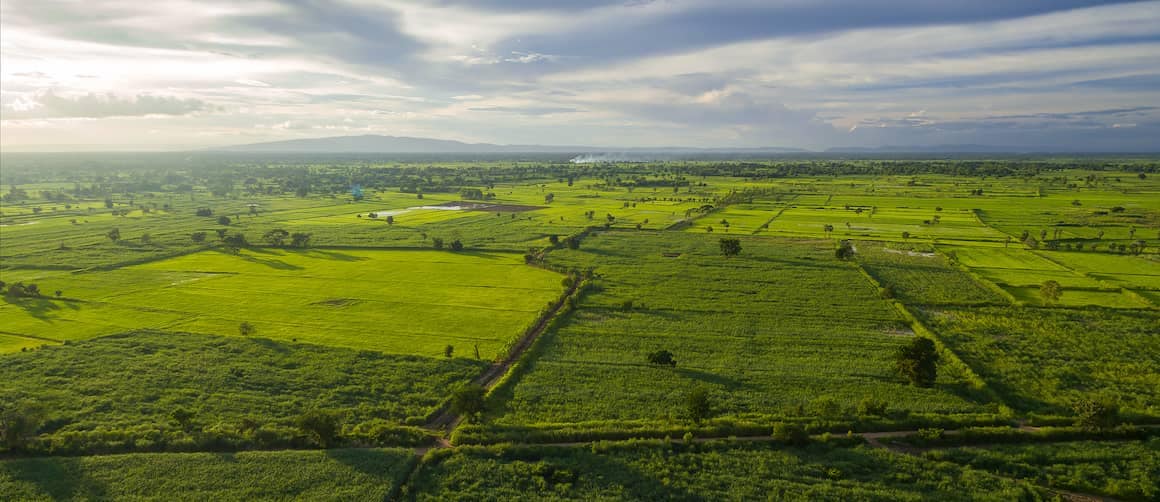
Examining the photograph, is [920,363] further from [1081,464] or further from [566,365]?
[566,365]

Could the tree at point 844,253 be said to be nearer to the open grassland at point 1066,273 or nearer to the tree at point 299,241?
the open grassland at point 1066,273

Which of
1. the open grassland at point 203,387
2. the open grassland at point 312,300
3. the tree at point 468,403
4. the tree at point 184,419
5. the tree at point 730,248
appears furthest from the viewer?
the tree at point 730,248

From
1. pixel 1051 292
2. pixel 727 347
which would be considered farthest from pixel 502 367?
pixel 1051 292

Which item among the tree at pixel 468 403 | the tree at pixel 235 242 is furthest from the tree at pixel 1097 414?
the tree at pixel 235 242

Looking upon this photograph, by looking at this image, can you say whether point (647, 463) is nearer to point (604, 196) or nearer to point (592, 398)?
point (592, 398)

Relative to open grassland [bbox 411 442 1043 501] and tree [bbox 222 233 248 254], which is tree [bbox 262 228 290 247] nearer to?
tree [bbox 222 233 248 254]

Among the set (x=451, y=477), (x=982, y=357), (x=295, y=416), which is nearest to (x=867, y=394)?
(x=982, y=357)

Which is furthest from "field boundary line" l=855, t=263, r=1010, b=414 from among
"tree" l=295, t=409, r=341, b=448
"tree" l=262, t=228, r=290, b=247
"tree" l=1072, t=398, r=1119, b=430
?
"tree" l=262, t=228, r=290, b=247
